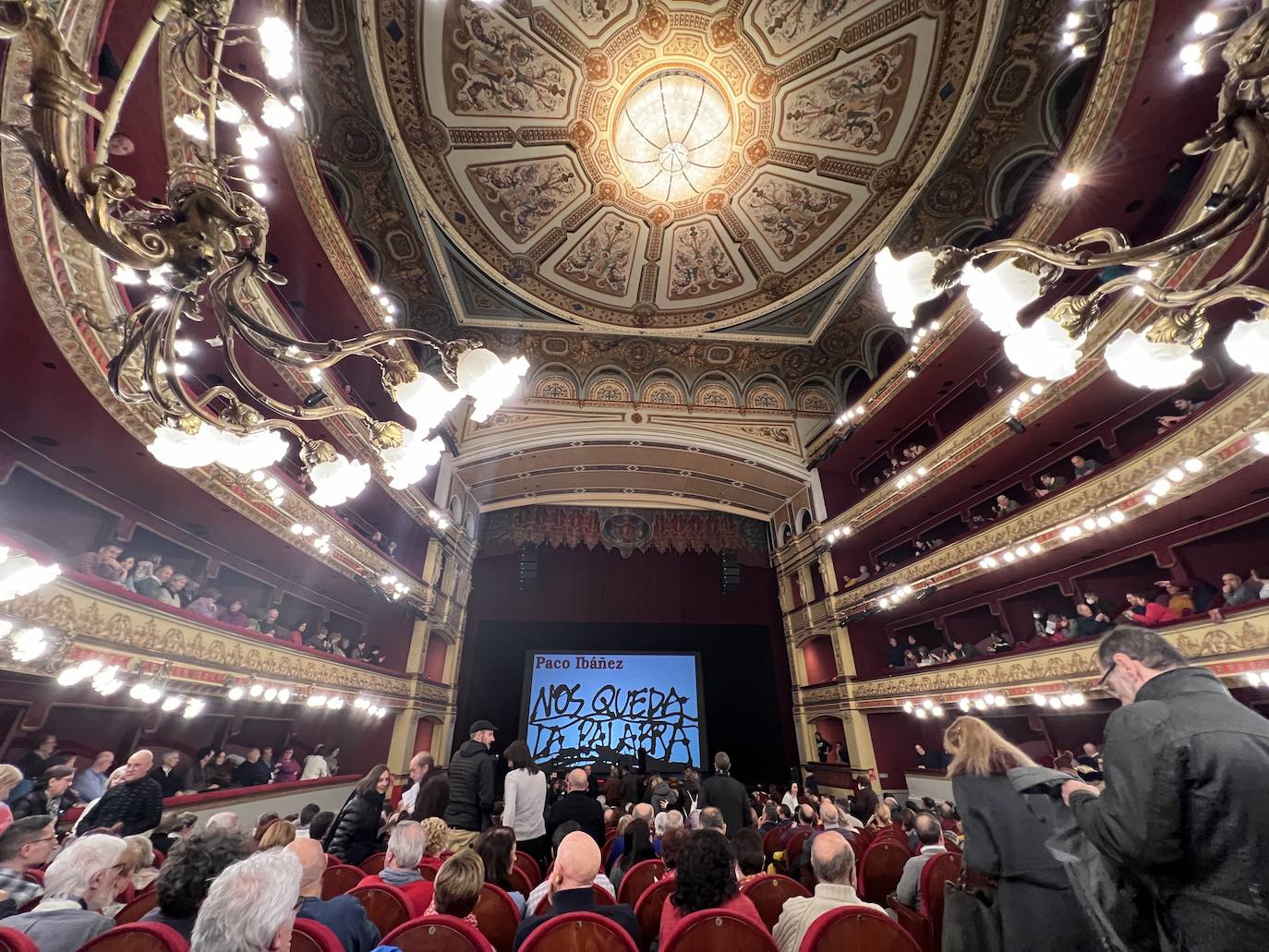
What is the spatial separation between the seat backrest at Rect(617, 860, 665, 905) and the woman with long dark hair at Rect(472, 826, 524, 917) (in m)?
0.70

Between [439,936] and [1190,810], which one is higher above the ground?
[1190,810]

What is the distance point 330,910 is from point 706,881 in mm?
1643

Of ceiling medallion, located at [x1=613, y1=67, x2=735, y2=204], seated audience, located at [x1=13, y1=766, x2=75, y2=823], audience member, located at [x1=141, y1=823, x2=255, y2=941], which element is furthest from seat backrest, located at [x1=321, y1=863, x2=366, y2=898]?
ceiling medallion, located at [x1=613, y1=67, x2=735, y2=204]

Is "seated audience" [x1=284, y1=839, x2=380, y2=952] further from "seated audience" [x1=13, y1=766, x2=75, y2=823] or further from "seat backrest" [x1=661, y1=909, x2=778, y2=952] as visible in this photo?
"seated audience" [x1=13, y1=766, x2=75, y2=823]

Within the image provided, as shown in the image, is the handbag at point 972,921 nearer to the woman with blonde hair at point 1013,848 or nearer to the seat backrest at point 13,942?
the woman with blonde hair at point 1013,848

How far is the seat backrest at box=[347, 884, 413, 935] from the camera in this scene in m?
A: 2.55

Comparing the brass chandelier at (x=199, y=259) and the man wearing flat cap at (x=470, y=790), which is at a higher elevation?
the brass chandelier at (x=199, y=259)

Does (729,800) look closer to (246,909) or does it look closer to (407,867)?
(407,867)

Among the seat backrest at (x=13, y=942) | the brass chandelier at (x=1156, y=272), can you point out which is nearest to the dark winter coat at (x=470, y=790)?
the seat backrest at (x=13, y=942)

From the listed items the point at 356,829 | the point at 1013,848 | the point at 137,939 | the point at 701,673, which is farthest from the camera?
the point at 701,673

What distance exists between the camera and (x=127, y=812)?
163 inches

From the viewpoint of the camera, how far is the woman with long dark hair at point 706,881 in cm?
233

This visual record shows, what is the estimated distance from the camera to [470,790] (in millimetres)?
4785

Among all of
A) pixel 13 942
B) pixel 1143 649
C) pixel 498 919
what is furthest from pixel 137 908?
pixel 1143 649
